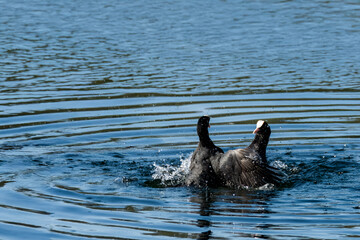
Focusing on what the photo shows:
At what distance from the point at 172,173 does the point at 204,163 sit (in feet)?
2.12

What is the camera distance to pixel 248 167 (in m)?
8.84

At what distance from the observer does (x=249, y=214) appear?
7.67m

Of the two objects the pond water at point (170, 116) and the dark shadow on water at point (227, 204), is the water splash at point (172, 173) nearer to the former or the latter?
the pond water at point (170, 116)

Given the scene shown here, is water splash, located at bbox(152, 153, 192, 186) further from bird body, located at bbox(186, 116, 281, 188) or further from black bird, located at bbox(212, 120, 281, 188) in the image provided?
black bird, located at bbox(212, 120, 281, 188)

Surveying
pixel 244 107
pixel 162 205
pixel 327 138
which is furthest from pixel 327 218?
pixel 244 107

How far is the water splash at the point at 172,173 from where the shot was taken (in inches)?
370

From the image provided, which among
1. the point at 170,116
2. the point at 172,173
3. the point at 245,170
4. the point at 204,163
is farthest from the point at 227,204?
the point at 170,116

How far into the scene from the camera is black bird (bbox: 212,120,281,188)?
8.80 meters

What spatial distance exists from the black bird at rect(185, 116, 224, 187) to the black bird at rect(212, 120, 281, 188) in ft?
0.21

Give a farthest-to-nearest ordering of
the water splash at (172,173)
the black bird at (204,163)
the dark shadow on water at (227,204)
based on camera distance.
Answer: the water splash at (172,173), the black bird at (204,163), the dark shadow on water at (227,204)

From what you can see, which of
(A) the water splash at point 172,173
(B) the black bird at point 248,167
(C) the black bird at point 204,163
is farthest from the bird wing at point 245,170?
(A) the water splash at point 172,173

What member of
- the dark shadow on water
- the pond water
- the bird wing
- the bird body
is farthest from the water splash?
the bird wing

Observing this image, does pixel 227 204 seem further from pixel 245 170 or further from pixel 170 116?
pixel 170 116

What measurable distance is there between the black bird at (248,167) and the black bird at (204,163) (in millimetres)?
65
